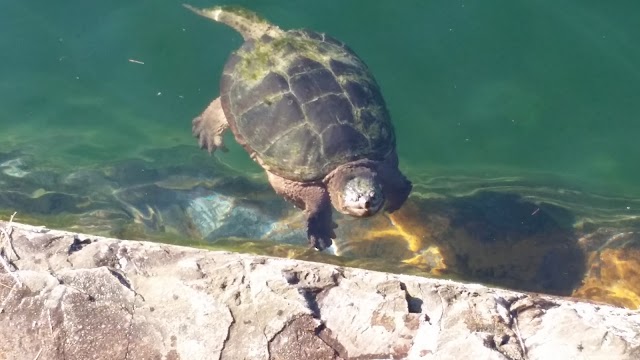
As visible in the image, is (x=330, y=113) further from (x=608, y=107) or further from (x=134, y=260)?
(x=608, y=107)

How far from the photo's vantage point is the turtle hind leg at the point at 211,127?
6195mm

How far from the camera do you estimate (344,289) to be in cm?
306

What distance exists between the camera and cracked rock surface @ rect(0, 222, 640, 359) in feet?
9.36

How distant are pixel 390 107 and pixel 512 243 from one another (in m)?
2.30

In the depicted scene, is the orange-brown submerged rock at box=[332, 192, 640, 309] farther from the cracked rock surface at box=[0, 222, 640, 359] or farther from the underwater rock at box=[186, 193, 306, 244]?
the cracked rock surface at box=[0, 222, 640, 359]

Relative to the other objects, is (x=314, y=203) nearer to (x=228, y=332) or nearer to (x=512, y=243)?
(x=512, y=243)

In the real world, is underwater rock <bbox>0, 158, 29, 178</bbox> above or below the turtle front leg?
below

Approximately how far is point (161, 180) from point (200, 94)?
4.05 feet

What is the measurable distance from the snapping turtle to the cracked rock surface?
1.87 meters

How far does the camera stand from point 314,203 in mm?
5508

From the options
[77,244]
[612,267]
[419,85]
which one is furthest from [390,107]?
[77,244]

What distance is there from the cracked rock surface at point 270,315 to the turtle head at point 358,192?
5.53 ft

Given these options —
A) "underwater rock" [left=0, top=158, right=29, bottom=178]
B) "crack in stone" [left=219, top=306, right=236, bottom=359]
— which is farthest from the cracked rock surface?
Result: "underwater rock" [left=0, top=158, right=29, bottom=178]

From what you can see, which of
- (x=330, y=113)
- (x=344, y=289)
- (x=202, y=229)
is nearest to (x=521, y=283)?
(x=330, y=113)
